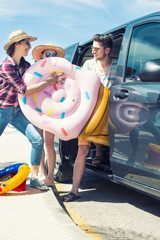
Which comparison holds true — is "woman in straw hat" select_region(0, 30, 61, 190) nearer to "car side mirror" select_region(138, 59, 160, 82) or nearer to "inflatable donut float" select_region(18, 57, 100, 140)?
"inflatable donut float" select_region(18, 57, 100, 140)

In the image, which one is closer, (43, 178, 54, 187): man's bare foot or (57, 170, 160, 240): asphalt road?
→ (57, 170, 160, 240): asphalt road

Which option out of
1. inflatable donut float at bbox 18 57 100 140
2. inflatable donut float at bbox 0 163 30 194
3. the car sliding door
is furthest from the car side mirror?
inflatable donut float at bbox 0 163 30 194

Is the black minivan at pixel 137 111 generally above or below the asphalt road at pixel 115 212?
above

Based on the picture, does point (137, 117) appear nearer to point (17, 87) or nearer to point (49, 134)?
point (17, 87)

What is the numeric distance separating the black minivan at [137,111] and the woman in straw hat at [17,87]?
799mm

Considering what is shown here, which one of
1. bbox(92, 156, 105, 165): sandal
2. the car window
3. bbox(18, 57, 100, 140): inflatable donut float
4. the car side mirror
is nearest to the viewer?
the car side mirror

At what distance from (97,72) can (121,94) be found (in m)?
0.85

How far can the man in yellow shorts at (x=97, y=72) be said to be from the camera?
4031 millimetres

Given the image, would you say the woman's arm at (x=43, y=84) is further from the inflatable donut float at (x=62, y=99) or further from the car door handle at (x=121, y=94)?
the car door handle at (x=121, y=94)

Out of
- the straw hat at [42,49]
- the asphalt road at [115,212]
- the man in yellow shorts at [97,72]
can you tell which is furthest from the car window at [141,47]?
the asphalt road at [115,212]

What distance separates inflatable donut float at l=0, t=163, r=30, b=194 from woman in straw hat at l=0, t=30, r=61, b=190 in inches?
6.6

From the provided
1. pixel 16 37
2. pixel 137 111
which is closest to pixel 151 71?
pixel 137 111

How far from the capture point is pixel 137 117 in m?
3.17

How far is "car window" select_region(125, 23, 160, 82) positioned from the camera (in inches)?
130
